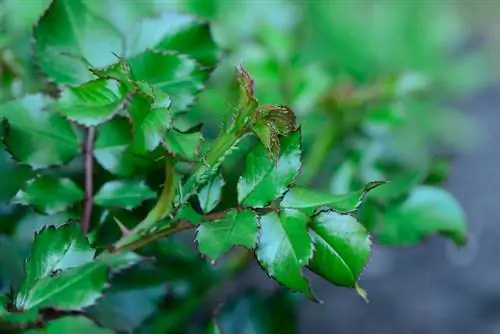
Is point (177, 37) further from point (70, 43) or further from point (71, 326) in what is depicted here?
point (71, 326)

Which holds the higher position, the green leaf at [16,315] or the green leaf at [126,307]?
the green leaf at [16,315]

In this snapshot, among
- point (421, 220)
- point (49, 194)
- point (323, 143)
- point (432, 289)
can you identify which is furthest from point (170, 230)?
point (432, 289)

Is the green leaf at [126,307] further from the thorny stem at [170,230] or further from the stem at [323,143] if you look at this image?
the stem at [323,143]

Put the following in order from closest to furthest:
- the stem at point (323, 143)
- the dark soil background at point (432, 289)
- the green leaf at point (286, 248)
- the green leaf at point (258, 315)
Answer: the green leaf at point (286, 248), the green leaf at point (258, 315), the stem at point (323, 143), the dark soil background at point (432, 289)

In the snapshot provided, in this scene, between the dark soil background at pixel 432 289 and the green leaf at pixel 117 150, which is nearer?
the green leaf at pixel 117 150

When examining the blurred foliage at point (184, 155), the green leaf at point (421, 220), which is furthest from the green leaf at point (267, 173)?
the green leaf at point (421, 220)

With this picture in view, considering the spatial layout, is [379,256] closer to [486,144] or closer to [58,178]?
[486,144]
